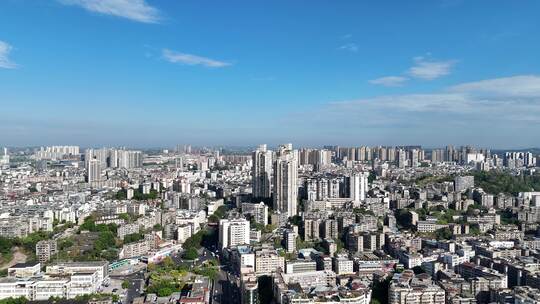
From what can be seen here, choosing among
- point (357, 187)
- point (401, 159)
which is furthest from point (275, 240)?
point (401, 159)

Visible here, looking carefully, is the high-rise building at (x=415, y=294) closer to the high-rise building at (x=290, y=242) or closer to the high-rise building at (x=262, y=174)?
the high-rise building at (x=290, y=242)

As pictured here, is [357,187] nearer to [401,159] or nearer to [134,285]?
[134,285]

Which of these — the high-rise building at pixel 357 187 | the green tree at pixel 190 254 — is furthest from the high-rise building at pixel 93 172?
the green tree at pixel 190 254

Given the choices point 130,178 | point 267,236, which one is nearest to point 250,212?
point 267,236

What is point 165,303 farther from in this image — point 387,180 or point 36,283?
point 387,180

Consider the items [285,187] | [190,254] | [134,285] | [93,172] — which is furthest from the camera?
[93,172]

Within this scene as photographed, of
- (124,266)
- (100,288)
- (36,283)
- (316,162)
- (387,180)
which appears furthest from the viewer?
(316,162)
